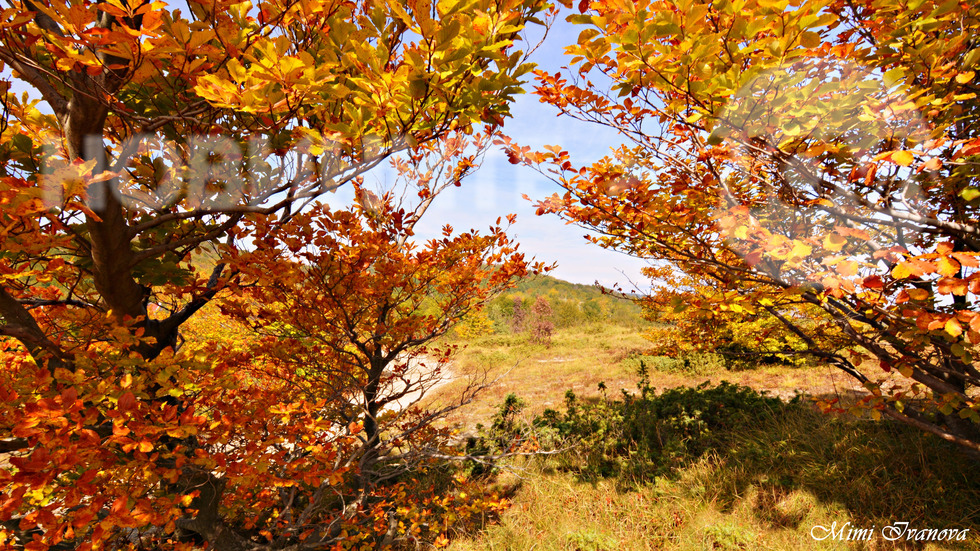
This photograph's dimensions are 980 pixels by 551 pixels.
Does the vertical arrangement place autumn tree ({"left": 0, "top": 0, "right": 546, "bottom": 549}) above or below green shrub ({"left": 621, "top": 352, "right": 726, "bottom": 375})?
above

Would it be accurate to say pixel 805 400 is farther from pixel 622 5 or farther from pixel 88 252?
pixel 88 252

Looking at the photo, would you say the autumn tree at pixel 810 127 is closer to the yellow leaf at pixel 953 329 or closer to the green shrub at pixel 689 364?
the yellow leaf at pixel 953 329

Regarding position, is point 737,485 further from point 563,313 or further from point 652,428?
point 563,313

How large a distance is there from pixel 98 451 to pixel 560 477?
465 cm

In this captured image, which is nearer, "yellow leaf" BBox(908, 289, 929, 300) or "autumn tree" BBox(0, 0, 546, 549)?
"autumn tree" BBox(0, 0, 546, 549)

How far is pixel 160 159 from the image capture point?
1987 mm

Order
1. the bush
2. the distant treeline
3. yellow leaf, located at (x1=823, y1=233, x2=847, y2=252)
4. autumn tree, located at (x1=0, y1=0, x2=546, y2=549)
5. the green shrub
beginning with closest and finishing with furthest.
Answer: autumn tree, located at (x1=0, y1=0, x2=546, y2=549)
yellow leaf, located at (x1=823, y1=233, x2=847, y2=252)
the bush
the green shrub
the distant treeline

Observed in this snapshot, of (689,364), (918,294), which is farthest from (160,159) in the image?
(689,364)

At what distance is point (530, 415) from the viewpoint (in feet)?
23.1

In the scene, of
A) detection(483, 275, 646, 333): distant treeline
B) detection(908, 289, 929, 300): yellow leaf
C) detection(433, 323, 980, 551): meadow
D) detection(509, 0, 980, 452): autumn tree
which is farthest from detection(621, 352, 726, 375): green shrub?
→ detection(483, 275, 646, 333): distant treeline

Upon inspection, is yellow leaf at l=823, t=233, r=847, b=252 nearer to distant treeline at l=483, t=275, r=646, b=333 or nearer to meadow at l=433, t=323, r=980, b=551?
meadow at l=433, t=323, r=980, b=551

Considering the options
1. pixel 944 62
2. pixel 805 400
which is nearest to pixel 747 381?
pixel 805 400

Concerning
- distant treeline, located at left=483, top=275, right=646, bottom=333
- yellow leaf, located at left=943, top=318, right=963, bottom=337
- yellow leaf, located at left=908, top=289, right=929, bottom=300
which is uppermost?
distant treeline, located at left=483, top=275, right=646, bottom=333

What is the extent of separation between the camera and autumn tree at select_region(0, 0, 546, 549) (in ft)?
3.47
